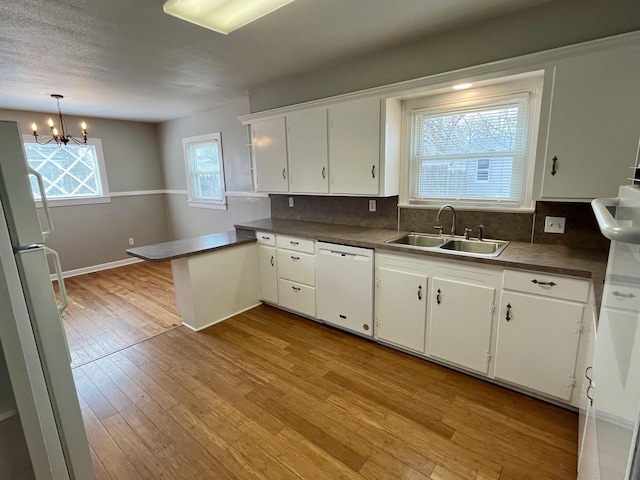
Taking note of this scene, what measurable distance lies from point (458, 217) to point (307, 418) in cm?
197

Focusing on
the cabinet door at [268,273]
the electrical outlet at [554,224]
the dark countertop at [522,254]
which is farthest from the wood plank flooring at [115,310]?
the electrical outlet at [554,224]

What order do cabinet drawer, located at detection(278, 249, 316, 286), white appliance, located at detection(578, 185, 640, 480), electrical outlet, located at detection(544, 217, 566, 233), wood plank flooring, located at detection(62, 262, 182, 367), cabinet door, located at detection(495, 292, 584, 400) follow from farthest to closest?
cabinet drawer, located at detection(278, 249, 316, 286) < wood plank flooring, located at detection(62, 262, 182, 367) < electrical outlet, located at detection(544, 217, 566, 233) < cabinet door, located at detection(495, 292, 584, 400) < white appliance, located at detection(578, 185, 640, 480)

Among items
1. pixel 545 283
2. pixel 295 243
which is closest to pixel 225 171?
pixel 295 243

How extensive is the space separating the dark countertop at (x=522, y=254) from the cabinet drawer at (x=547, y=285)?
0.04 meters

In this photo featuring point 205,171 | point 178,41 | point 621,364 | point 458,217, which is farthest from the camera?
point 205,171

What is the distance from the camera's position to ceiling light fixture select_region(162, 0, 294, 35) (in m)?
1.88

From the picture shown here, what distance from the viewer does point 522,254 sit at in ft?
6.93

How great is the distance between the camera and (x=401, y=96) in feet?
8.66

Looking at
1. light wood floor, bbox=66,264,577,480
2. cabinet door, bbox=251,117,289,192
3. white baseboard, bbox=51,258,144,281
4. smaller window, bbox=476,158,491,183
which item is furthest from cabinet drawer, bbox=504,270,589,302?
white baseboard, bbox=51,258,144,281

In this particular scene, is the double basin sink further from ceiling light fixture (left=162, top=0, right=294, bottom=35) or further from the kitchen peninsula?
ceiling light fixture (left=162, top=0, right=294, bottom=35)

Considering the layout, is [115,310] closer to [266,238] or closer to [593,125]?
[266,238]

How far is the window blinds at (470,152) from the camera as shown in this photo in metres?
2.42

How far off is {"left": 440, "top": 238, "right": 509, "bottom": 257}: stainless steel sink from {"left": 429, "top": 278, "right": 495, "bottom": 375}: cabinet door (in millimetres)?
347

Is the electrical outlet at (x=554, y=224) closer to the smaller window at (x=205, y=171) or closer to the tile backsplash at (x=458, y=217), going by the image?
the tile backsplash at (x=458, y=217)
